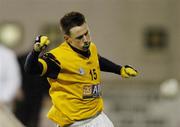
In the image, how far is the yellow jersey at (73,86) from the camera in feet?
10.6

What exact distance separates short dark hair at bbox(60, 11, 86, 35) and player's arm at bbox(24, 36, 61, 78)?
10 centimetres

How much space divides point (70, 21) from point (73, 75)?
7.2 inches

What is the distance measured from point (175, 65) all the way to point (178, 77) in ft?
0.98

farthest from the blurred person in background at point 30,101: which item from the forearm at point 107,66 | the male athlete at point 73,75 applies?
the male athlete at point 73,75

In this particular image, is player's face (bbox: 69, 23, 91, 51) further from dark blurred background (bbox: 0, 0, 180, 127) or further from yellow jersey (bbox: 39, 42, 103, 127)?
dark blurred background (bbox: 0, 0, 180, 127)

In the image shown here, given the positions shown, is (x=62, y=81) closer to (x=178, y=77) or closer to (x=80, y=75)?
(x=80, y=75)

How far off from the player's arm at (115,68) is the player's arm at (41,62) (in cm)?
23

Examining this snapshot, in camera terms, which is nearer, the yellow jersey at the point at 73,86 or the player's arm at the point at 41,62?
the player's arm at the point at 41,62

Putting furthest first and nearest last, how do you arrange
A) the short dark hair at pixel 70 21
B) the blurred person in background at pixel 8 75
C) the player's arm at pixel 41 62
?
the blurred person in background at pixel 8 75
the short dark hair at pixel 70 21
the player's arm at pixel 41 62

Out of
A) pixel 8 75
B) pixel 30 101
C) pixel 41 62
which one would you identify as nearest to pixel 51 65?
pixel 41 62

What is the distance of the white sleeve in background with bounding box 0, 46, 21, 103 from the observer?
6367mm

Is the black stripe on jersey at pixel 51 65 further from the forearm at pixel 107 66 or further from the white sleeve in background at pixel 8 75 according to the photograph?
the white sleeve in background at pixel 8 75

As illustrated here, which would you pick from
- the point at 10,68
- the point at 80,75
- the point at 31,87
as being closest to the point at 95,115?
the point at 80,75

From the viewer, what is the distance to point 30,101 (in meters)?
7.18
